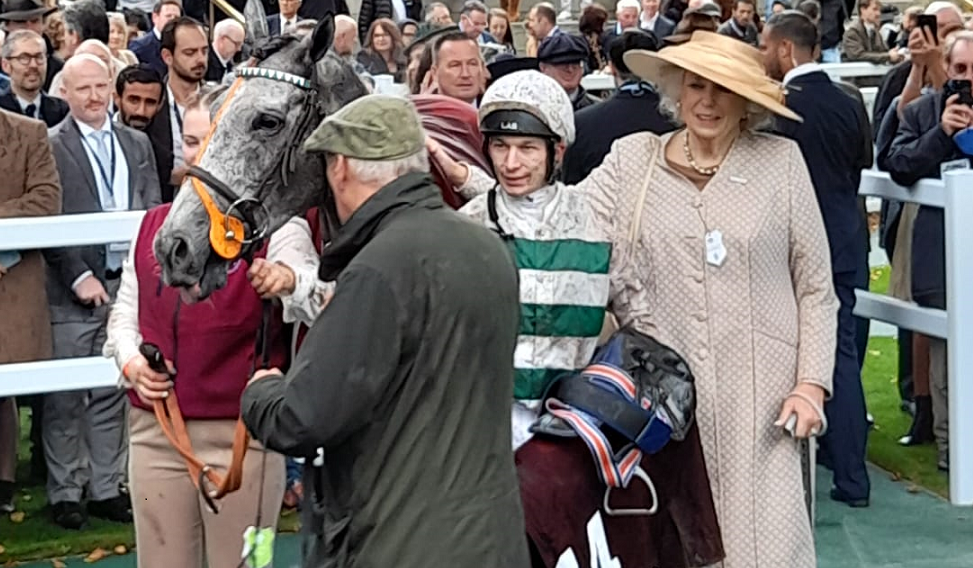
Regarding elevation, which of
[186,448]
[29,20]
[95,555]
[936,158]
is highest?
[29,20]

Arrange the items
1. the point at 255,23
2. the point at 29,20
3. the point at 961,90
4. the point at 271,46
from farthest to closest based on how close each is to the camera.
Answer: the point at 29,20, the point at 961,90, the point at 255,23, the point at 271,46

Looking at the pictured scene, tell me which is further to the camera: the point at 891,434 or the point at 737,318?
the point at 891,434

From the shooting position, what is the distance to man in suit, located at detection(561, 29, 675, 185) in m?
6.77

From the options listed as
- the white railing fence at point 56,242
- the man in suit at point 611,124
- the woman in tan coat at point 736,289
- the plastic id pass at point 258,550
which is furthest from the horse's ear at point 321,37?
the man in suit at point 611,124

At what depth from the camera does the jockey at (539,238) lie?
4316mm

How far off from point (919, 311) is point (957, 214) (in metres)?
0.49

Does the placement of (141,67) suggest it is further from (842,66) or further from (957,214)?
(842,66)

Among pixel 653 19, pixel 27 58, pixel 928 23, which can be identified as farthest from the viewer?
pixel 653 19

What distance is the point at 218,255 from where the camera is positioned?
4.04 m

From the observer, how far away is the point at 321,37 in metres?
4.25

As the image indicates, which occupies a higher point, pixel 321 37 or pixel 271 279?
pixel 321 37

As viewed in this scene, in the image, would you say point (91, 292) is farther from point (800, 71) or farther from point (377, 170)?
point (377, 170)

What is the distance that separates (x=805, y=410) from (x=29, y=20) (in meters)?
7.13

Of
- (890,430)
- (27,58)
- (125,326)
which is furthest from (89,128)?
(890,430)
